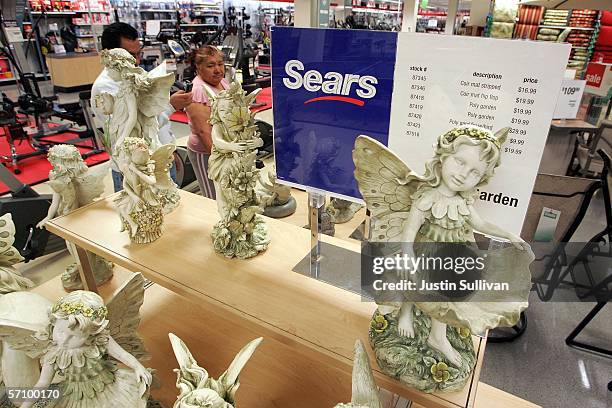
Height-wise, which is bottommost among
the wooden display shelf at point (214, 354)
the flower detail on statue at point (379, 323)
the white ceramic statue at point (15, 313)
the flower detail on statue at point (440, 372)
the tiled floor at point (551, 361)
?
the tiled floor at point (551, 361)

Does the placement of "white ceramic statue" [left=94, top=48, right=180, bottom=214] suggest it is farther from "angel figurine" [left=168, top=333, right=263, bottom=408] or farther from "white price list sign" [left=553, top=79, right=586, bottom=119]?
A: "white price list sign" [left=553, top=79, right=586, bottom=119]

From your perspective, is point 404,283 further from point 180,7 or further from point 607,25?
point 180,7

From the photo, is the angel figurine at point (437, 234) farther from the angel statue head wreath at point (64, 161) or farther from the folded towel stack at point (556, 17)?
the folded towel stack at point (556, 17)

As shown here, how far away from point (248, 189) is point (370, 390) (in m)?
0.72

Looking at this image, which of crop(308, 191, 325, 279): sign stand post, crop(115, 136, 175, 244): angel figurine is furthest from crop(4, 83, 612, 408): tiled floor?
crop(115, 136, 175, 244): angel figurine

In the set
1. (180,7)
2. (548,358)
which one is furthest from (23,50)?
(548,358)

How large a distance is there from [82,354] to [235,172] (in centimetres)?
63

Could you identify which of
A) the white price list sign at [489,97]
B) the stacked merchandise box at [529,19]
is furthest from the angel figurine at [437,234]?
the stacked merchandise box at [529,19]

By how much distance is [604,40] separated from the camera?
509cm

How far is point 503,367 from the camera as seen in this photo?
2064 mm

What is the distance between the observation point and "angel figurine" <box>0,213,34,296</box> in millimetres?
1154

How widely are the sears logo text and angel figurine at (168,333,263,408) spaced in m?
0.69

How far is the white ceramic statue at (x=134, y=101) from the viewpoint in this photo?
1.52 metres

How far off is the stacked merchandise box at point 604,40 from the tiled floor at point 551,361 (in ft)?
13.3
